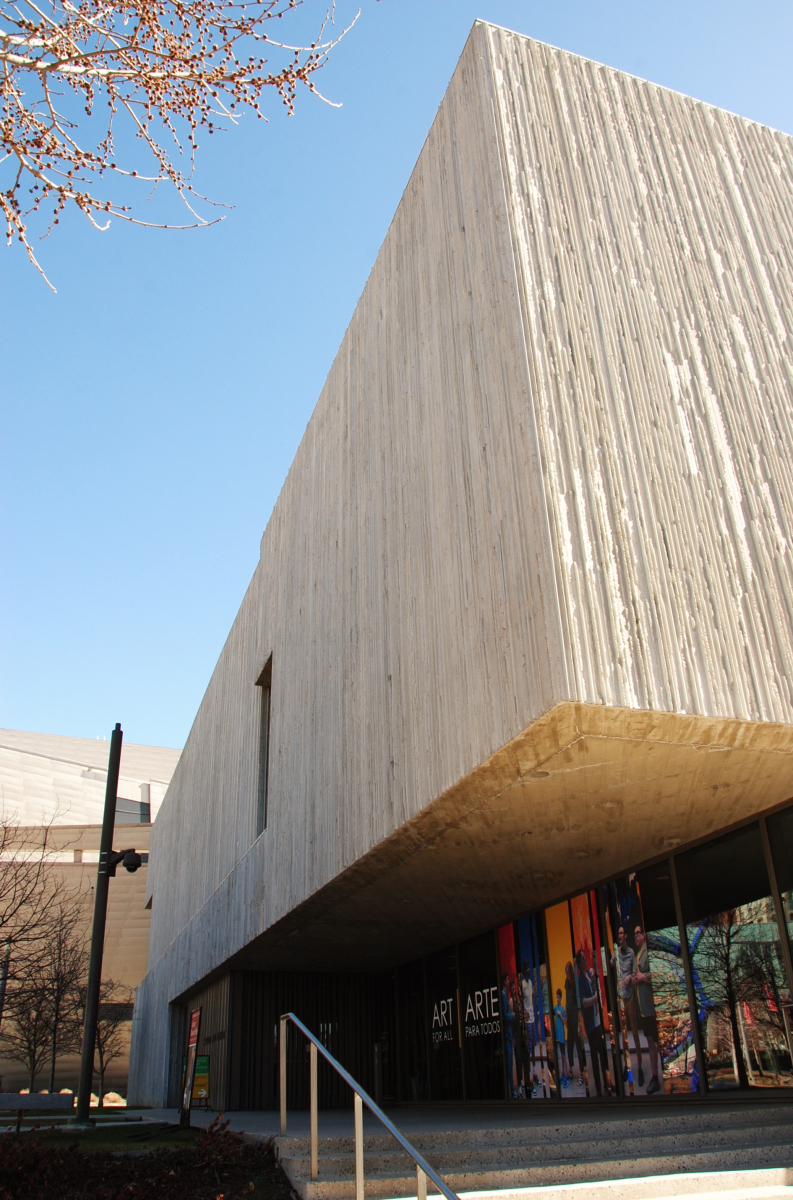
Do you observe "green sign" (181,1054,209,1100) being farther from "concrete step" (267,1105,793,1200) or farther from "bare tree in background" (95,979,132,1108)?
"bare tree in background" (95,979,132,1108)

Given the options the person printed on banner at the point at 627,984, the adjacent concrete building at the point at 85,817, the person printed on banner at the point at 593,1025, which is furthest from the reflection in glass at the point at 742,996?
the adjacent concrete building at the point at 85,817

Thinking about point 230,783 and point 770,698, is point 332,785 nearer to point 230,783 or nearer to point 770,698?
point 770,698

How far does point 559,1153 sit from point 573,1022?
3.48 meters

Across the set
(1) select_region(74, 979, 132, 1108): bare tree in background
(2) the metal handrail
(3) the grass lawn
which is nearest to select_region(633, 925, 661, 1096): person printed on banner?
(2) the metal handrail

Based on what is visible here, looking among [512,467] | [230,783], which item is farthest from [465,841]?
[230,783]

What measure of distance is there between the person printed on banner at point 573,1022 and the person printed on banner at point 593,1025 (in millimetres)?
133

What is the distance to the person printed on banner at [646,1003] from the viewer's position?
7977 millimetres

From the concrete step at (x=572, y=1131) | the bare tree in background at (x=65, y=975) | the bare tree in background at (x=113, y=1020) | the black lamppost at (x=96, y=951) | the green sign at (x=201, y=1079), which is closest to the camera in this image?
the concrete step at (x=572, y=1131)

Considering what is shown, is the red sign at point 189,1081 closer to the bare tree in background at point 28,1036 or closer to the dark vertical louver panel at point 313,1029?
the dark vertical louver panel at point 313,1029

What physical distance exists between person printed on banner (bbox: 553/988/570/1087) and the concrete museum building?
3cm

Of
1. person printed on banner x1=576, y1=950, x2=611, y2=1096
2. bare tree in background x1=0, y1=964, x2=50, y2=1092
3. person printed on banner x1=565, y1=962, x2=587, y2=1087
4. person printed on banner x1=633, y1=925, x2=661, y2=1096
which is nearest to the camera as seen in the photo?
person printed on banner x1=633, y1=925, x2=661, y2=1096

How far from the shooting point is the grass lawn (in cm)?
538

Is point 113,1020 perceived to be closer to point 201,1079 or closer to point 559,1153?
point 201,1079

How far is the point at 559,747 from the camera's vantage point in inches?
221
